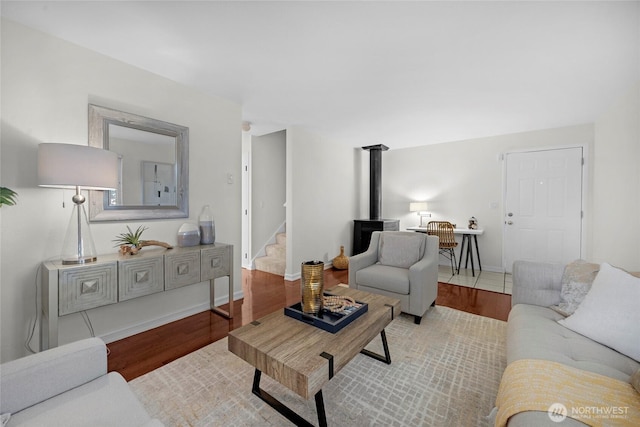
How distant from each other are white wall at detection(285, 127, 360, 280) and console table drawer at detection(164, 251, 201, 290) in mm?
1761

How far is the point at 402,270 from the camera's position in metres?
2.73

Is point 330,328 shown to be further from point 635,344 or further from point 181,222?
point 181,222

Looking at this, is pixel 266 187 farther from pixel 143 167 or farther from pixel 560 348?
pixel 560 348

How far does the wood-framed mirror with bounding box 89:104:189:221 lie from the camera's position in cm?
212

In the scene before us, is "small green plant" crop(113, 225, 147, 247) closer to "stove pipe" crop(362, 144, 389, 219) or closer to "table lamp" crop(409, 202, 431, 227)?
"stove pipe" crop(362, 144, 389, 219)

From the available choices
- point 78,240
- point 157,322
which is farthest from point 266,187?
point 78,240

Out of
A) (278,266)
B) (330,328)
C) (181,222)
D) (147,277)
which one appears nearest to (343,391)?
(330,328)

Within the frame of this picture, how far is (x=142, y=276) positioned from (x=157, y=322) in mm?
736

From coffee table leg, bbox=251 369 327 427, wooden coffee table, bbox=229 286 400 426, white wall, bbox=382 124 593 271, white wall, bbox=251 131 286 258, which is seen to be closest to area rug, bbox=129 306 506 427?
coffee table leg, bbox=251 369 327 427

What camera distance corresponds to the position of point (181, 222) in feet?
8.71

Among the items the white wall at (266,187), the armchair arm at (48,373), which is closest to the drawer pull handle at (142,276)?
the armchair arm at (48,373)

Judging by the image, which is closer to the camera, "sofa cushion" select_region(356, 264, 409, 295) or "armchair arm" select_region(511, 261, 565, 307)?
"armchair arm" select_region(511, 261, 565, 307)

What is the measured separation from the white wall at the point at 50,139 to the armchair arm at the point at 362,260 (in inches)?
69.7

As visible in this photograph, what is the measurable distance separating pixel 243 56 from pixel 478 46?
1.87 metres
